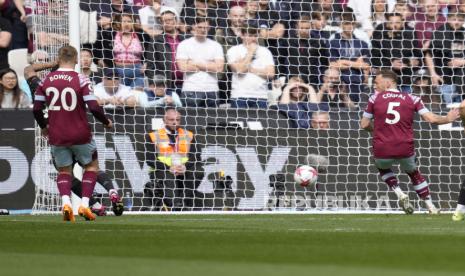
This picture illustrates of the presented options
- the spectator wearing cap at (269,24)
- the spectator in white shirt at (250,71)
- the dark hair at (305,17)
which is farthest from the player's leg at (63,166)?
the dark hair at (305,17)

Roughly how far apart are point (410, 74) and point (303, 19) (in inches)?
82.4

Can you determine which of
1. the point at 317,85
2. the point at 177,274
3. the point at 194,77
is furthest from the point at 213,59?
the point at 177,274

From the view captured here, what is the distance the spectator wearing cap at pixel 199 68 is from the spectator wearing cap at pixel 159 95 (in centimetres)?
20

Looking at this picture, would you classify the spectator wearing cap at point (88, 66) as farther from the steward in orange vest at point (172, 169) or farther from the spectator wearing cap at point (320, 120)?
the spectator wearing cap at point (320, 120)

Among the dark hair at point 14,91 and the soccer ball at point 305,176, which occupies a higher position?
the dark hair at point 14,91

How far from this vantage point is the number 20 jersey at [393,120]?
1772 centimetres

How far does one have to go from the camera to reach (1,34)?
2075cm

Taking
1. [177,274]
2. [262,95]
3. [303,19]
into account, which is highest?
[303,19]

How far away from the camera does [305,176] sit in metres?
17.9

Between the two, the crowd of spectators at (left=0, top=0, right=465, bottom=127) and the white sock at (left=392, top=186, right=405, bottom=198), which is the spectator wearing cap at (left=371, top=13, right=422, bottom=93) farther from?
the white sock at (left=392, top=186, right=405, bottom=198)

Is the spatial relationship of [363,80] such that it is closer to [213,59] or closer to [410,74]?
[410,74]

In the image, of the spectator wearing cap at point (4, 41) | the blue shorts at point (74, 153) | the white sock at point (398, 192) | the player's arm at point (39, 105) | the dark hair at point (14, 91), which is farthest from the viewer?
the spectator wearing cap at point (4, 41)

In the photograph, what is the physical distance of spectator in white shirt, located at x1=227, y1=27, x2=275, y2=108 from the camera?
19.9m

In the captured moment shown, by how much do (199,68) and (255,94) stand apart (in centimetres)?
99
